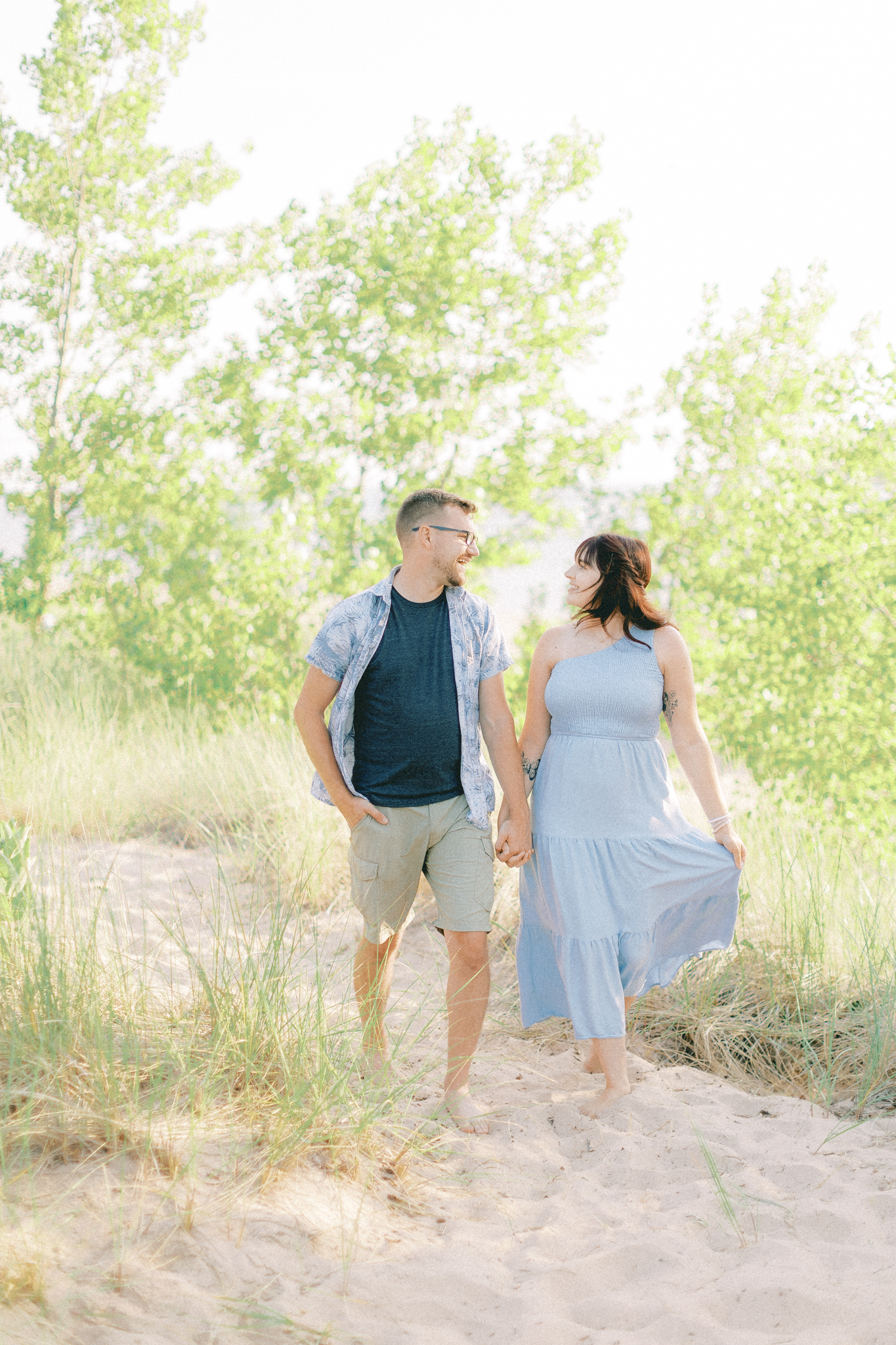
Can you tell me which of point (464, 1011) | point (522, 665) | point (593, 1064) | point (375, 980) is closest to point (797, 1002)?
point (593, 1064)

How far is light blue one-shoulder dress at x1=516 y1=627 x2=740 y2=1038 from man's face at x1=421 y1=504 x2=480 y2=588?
51cm

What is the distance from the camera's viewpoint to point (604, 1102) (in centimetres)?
361

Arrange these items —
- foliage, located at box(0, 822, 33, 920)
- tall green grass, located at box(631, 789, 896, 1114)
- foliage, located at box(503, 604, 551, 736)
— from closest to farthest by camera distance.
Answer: foliage, located at box(0, 822, 33, 920) < tall green grass, located at box(631, 789, 896, 1114) < foliage, located at box(503, 604, 551, 736)

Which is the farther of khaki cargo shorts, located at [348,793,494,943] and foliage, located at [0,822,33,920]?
khaki cargo shorts, located at [348,793,494,943]

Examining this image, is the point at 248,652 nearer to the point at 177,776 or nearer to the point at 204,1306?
the point at 177,776

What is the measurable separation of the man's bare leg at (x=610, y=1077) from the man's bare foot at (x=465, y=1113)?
0.36m

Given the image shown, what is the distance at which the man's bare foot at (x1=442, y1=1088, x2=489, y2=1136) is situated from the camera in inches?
136

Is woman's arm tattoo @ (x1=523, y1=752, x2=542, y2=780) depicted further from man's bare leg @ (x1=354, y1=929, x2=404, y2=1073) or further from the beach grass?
the beach grass

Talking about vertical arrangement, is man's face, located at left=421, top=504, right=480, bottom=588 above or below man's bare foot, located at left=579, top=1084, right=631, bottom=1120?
above

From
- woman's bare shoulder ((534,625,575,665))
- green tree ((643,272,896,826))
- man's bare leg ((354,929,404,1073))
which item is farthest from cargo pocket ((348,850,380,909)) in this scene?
green tree ((643,272,896,826))

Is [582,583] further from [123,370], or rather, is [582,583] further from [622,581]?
[123,370]

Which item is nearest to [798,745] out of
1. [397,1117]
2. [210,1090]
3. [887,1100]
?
[887,1100]

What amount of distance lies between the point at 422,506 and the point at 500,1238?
2202 millimetres

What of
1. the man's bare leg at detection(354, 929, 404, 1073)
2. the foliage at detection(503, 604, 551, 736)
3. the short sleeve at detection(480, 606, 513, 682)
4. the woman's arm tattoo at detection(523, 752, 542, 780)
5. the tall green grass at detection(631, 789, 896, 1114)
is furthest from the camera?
the foliage at detection(503, 604, 551, 736)
